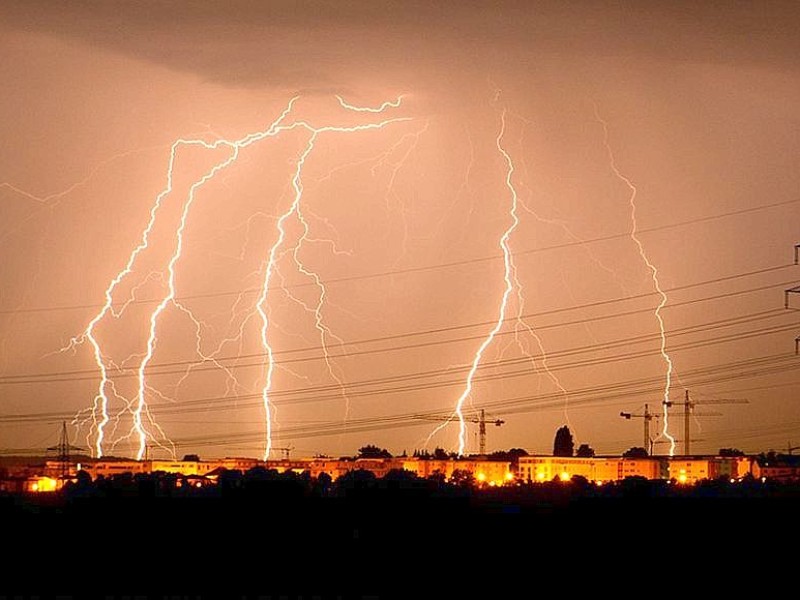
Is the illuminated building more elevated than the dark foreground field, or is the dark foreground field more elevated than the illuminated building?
the illuminated building

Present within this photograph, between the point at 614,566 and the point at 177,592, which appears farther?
the point at 614,566

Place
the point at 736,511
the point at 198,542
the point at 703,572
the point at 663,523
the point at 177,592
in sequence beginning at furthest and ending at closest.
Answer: the point at 736,511, the point at 663,523, the point at 198,542, the point at 703,572, the point at 177,592

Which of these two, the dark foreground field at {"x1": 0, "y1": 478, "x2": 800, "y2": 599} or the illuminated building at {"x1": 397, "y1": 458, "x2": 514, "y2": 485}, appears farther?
the illuminated building at {"x1": 397, "y1": 458, "x2": 514, "y2": 485}

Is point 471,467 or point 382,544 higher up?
point 471,467

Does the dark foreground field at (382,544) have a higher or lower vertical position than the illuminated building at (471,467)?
lower

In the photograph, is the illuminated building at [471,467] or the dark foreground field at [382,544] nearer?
the dark foreground field at [382,544]

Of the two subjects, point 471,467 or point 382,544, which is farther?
point 471,467

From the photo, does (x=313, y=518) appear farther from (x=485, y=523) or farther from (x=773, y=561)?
(x=773, y=561)

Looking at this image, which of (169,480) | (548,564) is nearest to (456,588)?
(548,564)
